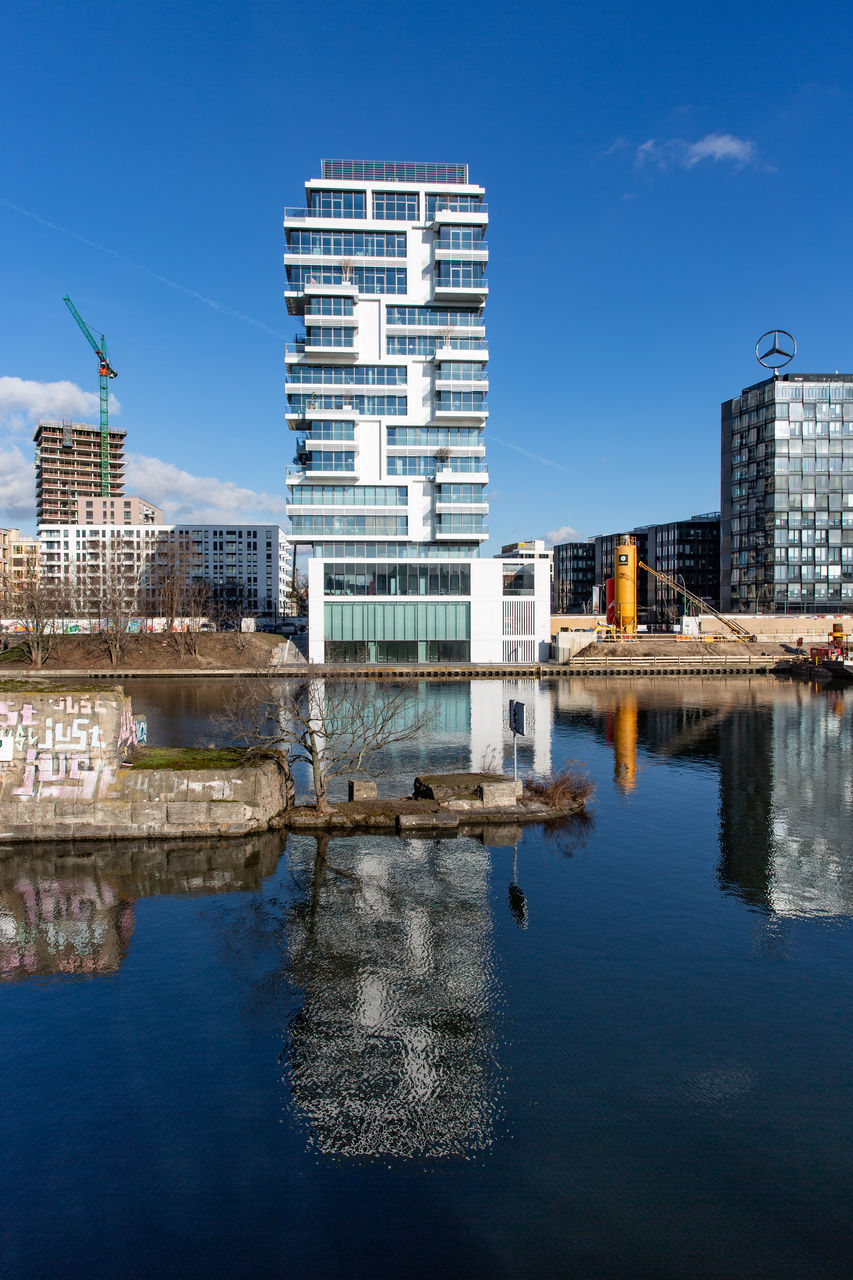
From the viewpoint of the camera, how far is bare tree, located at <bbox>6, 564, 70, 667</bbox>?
86188 millimetres

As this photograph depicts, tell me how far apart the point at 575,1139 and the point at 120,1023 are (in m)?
7.81

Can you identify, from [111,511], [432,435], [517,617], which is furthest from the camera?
[111,511]

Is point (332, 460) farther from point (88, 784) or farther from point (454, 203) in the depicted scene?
point (88, 784)

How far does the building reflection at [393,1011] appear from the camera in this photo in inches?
430

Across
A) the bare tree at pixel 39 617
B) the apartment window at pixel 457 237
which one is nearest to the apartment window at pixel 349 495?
the apartment window at pixel 457 237

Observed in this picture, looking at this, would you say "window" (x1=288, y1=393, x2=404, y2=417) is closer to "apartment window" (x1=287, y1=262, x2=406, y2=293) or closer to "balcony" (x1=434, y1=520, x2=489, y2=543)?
"apartment window" (x1=287, y1=262, x2=406, y2=293)

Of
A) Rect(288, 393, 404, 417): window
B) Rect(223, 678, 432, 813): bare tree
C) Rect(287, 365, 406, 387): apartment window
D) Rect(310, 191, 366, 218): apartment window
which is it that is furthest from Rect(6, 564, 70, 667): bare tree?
Rect(310, 191, 366, 218): apartment window

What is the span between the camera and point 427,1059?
40.3ft

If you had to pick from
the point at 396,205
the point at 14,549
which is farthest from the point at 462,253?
the point at 14,549

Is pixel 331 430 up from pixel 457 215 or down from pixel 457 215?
down

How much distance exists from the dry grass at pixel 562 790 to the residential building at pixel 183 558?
123 meters

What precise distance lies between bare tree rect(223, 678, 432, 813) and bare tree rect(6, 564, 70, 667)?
3435 centimetres

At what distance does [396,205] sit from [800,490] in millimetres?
72675

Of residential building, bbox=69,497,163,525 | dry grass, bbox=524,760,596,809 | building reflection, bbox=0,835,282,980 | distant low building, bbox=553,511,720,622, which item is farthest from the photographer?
residential building, bbox=69,497,163,525
